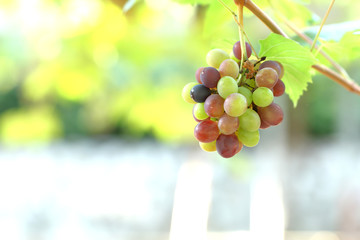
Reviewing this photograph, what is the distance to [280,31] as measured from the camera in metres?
0.37

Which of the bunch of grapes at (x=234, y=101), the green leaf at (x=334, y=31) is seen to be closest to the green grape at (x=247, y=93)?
the bunch of grapes at (x=234, y=101)

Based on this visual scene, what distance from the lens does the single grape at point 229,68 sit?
0.34 m

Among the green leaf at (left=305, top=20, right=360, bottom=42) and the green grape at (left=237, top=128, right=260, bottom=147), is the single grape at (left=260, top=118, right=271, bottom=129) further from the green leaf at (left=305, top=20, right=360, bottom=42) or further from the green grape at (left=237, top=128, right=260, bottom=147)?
the green leaf at (left=305, top=20, right=360, bottom=42)

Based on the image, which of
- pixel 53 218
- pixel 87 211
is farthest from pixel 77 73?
pixel 53 218

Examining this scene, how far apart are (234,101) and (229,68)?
0.10ft

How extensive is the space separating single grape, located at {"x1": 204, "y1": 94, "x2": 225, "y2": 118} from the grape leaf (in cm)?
6

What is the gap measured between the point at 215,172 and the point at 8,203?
217cm

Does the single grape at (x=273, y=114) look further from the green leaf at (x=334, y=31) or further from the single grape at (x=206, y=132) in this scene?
the green leaf at (x=334, y=31)

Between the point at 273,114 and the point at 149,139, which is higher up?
the point at 149,139

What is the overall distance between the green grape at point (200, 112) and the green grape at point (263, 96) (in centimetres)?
4

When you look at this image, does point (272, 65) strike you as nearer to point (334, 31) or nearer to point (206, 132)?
point (206, 132)

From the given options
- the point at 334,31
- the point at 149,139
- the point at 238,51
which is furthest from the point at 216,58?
the point at 149,139

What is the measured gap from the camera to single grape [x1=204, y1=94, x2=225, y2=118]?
1.11ft

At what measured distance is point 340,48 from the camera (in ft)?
1.72
